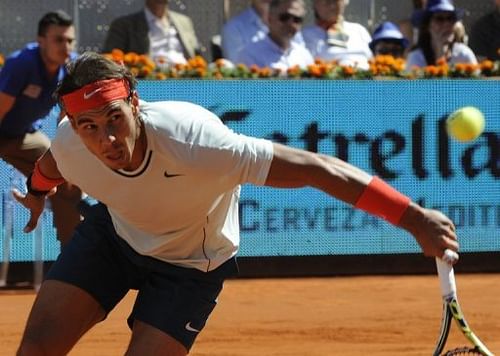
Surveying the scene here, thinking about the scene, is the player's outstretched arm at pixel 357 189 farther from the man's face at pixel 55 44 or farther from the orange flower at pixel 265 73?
the orange flower at pixel 265 73

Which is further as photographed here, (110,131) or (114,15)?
(114,15)

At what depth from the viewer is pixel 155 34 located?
10.6 m

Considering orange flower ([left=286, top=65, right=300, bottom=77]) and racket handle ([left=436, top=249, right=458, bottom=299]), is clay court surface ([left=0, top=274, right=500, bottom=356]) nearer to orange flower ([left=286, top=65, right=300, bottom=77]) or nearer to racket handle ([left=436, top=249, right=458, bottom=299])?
orange flower ([left=286, top=65, right=300, bottom=77])

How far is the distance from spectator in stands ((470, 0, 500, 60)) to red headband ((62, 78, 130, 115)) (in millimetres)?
7833

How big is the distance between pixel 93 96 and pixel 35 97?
15.6 ft

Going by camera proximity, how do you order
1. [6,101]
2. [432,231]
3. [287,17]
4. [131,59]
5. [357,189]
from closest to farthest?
[432,231] < [357,189] < [6,101] < [131,59] < [287,17]

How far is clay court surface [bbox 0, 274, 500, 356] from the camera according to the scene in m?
7.16

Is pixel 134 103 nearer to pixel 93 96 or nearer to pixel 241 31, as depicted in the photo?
pixel 93 96

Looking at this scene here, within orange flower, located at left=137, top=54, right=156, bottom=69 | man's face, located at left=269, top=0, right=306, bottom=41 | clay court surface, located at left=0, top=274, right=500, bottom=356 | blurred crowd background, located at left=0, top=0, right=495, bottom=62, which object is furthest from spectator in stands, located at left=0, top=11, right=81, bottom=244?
man's face, located at left=269, top=0, right=306, bottom=41

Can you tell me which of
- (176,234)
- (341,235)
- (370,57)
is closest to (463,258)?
(341,235)

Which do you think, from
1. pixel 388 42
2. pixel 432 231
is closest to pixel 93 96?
pixel 432 231

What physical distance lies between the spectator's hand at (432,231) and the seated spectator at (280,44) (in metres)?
6.39

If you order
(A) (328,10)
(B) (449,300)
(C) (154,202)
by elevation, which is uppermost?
(C) (154,202)

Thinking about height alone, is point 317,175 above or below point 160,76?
above
